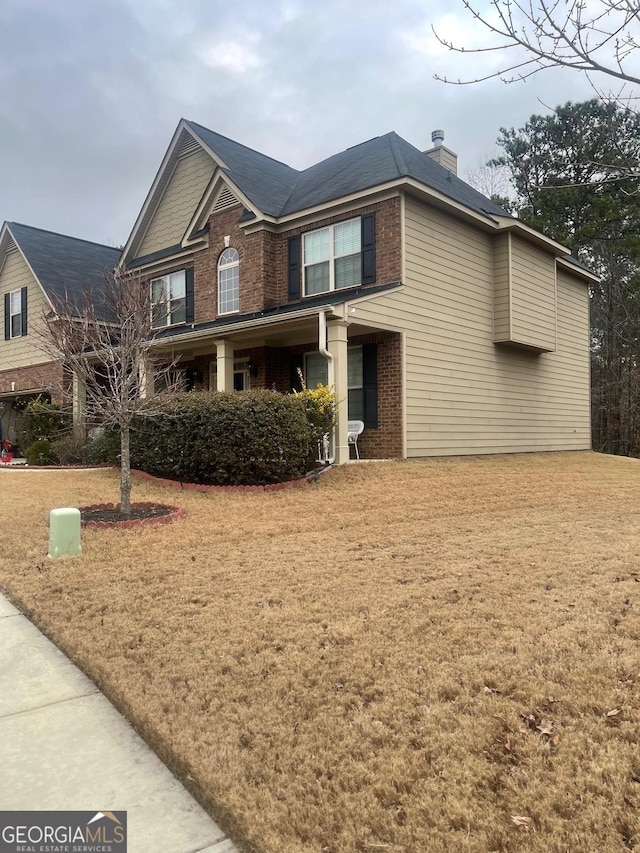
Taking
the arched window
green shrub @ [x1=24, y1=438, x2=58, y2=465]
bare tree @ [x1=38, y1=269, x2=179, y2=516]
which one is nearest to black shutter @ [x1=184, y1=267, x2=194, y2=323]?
the arched window

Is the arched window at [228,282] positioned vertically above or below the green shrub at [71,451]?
above

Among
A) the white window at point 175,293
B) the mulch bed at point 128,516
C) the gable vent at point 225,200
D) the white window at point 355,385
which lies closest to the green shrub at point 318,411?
the white window at point 355,385

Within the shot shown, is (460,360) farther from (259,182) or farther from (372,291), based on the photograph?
(259,182)

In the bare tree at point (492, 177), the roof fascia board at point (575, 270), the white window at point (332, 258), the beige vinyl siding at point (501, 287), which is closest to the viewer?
the white window at point (332, 258)

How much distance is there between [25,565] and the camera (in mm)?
5129

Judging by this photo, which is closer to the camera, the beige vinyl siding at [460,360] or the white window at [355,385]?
the beige vinyl siding at [460,360]

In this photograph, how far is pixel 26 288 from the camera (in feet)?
65.1

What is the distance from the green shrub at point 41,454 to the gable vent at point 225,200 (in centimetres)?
730

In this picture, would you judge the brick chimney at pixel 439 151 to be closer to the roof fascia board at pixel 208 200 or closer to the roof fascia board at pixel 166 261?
the roof fascia board at pixel 208 200

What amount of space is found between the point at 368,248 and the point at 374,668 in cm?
1073

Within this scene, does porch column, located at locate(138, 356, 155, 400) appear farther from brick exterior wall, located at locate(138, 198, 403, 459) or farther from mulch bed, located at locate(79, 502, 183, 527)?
brick exterior wall, located at locate(138, 198, 403, 459)

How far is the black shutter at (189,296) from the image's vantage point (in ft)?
51.5

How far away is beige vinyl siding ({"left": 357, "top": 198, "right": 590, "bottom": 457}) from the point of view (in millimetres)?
12141

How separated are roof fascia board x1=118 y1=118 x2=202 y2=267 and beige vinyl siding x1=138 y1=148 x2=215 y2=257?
242 millimetres
